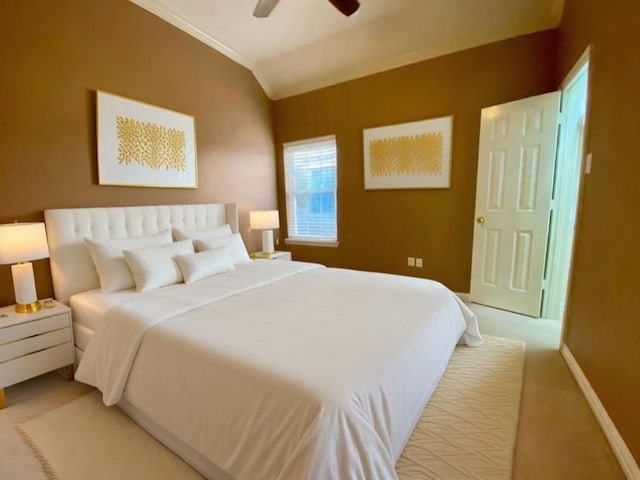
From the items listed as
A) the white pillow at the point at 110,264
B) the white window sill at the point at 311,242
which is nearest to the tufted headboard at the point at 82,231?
the white pillow at the point at 110,264

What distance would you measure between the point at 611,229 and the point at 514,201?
4.65ft

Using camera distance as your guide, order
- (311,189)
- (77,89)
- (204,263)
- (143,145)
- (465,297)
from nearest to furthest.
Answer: (77,89) < (204,263) < (143,145) < (465,297) < (311,189)

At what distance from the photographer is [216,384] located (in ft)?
4.13

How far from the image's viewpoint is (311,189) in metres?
4.57

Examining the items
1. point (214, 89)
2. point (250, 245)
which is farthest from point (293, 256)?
point (214, 89)

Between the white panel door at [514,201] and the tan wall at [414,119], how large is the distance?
0.59ft

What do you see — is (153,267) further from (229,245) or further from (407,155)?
(407,155)

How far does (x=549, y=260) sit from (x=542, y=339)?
2.63 ft

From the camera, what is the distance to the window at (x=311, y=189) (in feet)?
14.4

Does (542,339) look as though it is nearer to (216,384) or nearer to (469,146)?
(469,146)

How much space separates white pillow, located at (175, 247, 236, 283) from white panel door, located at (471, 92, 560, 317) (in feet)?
8.64

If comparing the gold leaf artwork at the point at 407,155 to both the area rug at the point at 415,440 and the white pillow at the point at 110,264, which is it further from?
the white pillow at the point at 110,264

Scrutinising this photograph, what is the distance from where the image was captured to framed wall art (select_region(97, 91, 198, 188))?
2.66 m

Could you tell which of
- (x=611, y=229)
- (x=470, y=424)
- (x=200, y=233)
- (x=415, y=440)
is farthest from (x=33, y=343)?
(x=611, y=229)
